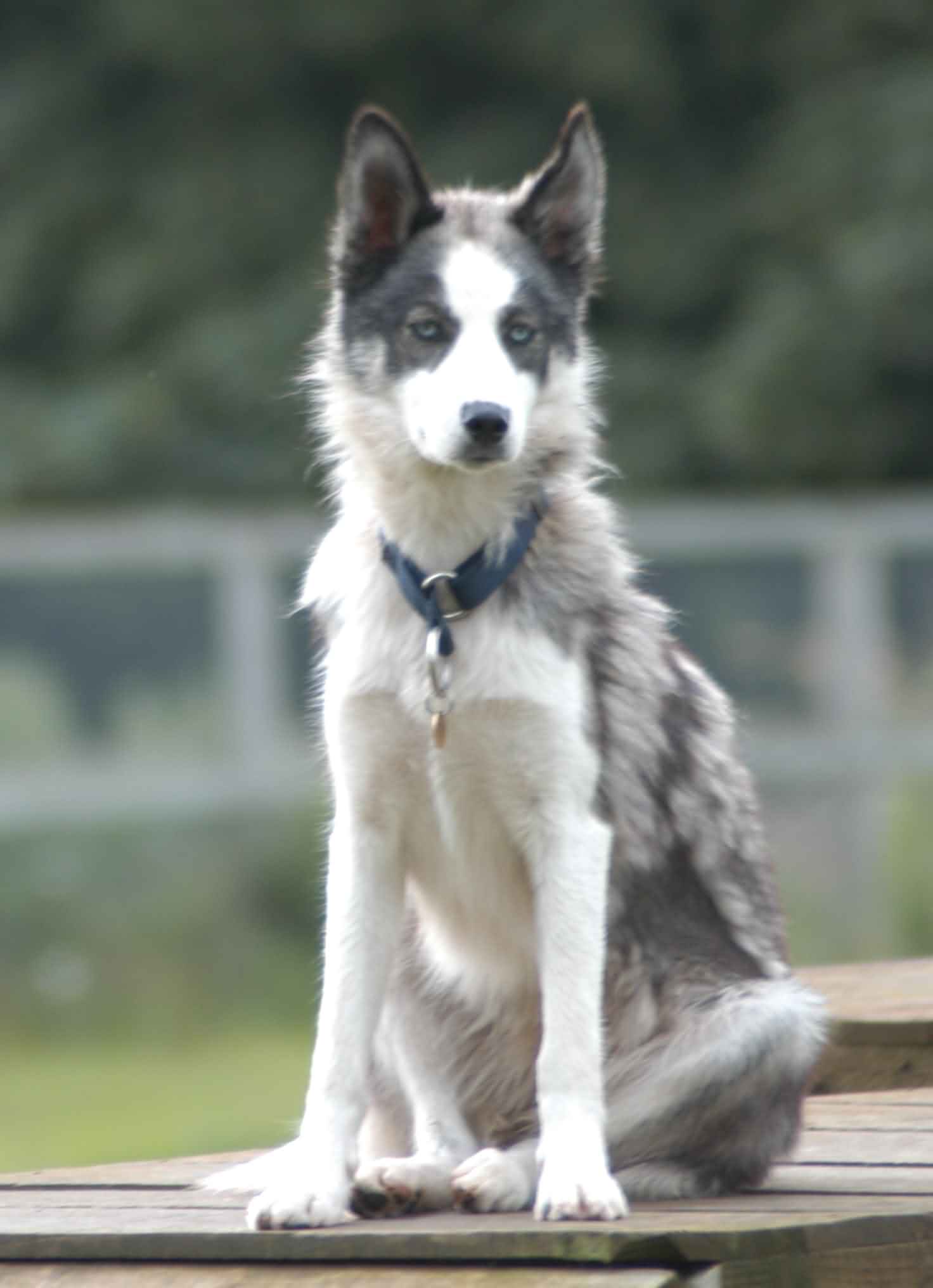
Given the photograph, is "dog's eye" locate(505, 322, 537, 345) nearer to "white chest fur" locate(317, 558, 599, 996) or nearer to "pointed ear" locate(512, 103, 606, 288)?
"pointed ear" locate(512, 103, 606, 288)

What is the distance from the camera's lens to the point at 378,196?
3801 millimetres

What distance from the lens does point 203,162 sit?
46.6 feet

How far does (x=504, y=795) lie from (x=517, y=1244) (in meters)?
0.72

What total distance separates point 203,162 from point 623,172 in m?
2.54

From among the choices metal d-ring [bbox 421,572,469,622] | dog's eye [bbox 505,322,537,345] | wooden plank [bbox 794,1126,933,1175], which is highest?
dog's eye [bbox 505,322,537,345]

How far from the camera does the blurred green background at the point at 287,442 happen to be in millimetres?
10172

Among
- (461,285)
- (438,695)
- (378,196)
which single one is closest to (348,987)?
(438,695)

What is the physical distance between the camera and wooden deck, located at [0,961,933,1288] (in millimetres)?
3184

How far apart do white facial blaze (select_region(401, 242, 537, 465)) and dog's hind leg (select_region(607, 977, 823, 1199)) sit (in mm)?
977

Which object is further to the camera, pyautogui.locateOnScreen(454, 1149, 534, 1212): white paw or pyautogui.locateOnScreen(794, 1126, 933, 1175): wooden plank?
pyautogui.locateOnScreen(794, 1126, 933, 1175): wooden plank

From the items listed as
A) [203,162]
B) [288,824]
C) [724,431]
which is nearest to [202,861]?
[288,824]

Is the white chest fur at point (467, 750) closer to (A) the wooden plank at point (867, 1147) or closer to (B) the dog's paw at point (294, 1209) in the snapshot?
(B) the dog's paw at point (294, 1209)

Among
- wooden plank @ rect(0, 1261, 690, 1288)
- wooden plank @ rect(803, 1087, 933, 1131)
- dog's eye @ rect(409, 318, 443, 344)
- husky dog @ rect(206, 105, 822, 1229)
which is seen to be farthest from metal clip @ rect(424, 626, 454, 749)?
wooden plank @ rect(803, 1087, 933, 1131)

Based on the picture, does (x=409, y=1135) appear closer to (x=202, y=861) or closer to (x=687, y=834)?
(x=687, y=834)
